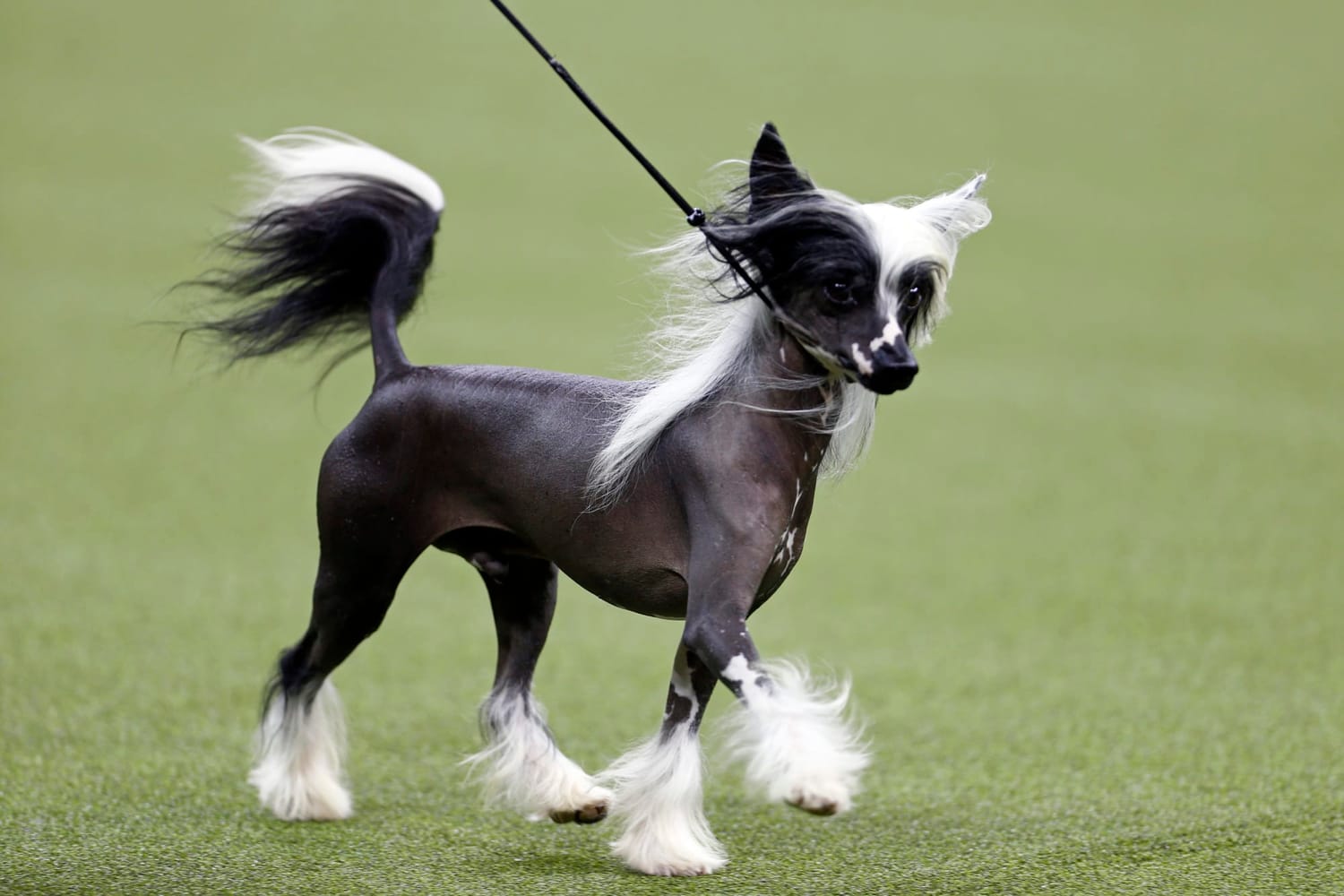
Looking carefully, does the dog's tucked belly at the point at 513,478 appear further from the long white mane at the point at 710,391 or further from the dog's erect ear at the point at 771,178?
the dog's erect ear at the point at 771,178

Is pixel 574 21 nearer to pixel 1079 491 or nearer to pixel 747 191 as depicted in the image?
pixel 1079 491

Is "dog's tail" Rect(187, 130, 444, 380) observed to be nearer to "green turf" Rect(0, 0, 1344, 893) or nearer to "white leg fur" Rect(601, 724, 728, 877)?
"green turf" Rect(0, 0, 1344, 893)

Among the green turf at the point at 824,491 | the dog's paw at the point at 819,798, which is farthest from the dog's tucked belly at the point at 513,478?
the dog's paw at the point at 819,798

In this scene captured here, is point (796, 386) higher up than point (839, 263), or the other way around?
point (839, 263)

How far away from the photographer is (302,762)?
10.2 ft

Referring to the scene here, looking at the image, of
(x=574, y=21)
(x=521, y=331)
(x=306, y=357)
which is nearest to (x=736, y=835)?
(x=306, y=357)

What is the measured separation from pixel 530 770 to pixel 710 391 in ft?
2.67

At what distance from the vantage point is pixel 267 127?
8.79 metres

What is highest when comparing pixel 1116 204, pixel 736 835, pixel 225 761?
pixel 1116 204

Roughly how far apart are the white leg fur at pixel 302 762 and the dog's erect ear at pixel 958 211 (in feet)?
4.98

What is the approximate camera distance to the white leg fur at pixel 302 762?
3104 millimetres

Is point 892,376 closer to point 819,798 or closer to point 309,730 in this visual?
point 819,798

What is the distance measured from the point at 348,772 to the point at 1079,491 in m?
3.54

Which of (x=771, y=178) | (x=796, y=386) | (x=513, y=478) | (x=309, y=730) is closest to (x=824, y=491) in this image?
(x=309, y=730)
